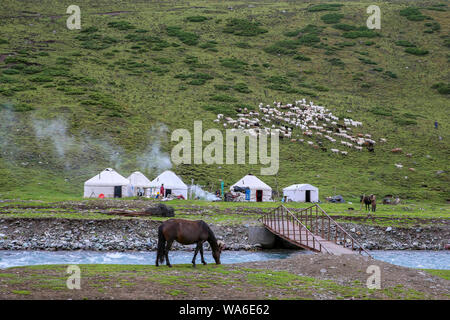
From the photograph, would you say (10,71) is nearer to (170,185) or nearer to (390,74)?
(170,185)

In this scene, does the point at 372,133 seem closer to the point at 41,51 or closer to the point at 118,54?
the point at 118,54

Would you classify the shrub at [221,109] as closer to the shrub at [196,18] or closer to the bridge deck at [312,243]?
the bridge deck at [312,243]

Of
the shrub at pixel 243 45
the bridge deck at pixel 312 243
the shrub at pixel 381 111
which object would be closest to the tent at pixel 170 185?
the bridge deck at pixel 312 243

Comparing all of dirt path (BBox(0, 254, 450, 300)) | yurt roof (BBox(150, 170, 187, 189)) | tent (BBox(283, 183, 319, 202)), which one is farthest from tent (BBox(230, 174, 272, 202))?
dirt path (BBox(0, 254, 450, 300))

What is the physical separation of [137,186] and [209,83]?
45292 mm

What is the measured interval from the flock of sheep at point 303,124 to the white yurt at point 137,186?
985 inches

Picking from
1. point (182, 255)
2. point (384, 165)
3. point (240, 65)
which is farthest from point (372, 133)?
point (182, 255)

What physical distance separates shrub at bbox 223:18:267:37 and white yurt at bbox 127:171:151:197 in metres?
79.9

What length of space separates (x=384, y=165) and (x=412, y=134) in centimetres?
1525

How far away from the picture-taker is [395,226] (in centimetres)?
3055

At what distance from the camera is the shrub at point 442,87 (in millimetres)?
96812

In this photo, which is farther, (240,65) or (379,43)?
(379,43)
